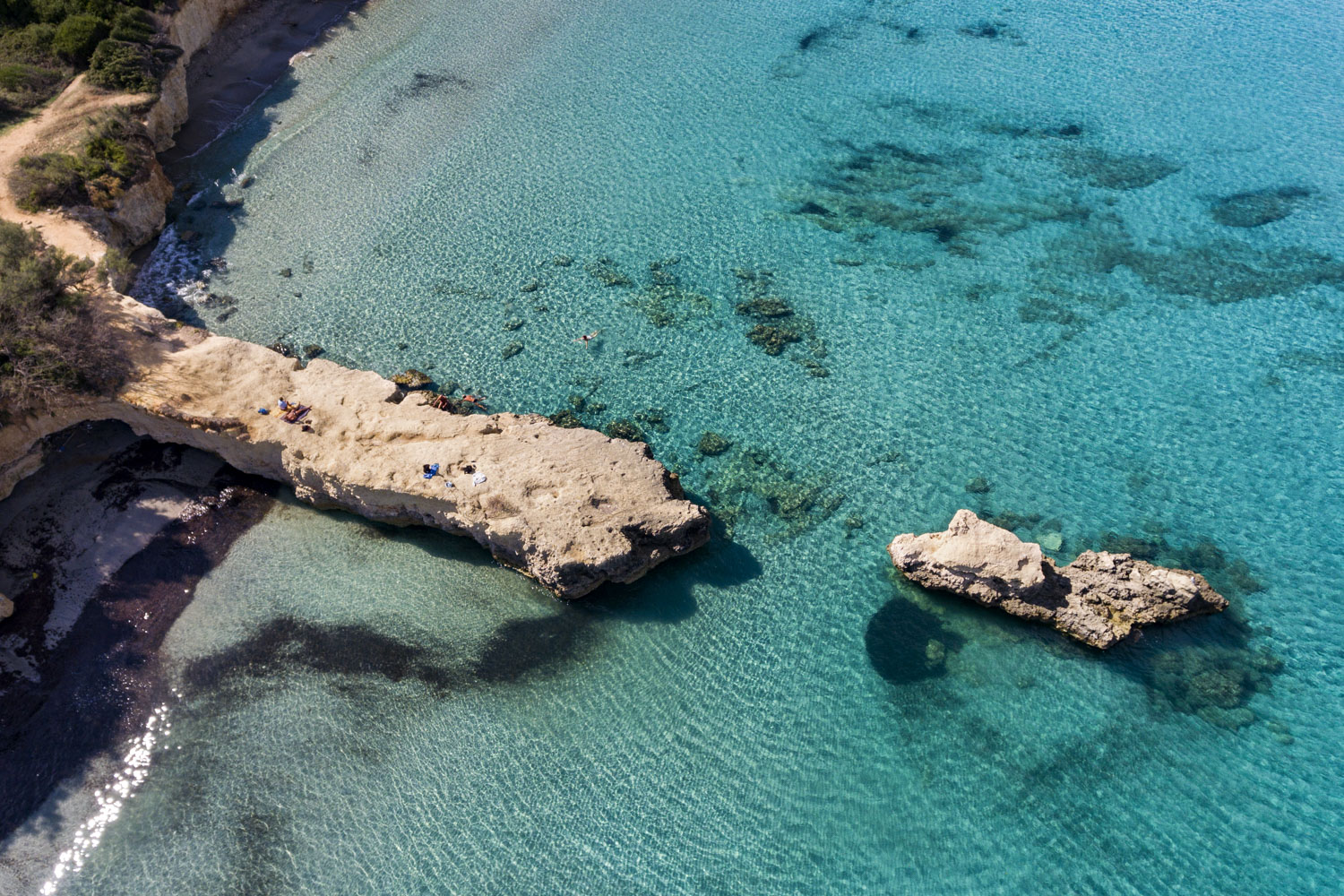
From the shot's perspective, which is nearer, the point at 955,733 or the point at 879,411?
the point at 955,733

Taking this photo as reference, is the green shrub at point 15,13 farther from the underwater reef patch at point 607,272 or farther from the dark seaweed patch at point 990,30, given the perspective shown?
the dark seaweed patch at point 990,30

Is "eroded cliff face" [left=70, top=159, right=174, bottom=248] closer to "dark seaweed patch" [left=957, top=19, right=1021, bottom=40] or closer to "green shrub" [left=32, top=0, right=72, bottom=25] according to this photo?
"green shrub" [left=32, top=0, right=72, bottom=25]

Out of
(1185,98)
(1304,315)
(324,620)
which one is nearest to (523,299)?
(324,620)

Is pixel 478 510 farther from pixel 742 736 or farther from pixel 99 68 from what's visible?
pixel 99 68

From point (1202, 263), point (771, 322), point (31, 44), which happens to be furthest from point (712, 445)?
point (31, 44)

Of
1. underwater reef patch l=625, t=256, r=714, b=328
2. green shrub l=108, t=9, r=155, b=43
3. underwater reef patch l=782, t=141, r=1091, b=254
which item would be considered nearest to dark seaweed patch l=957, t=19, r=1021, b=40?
underwater reef patch l=782, t=141, r=1091, b=254
